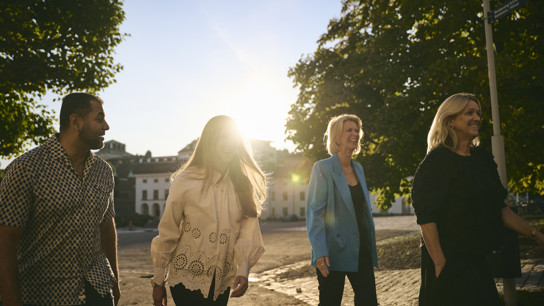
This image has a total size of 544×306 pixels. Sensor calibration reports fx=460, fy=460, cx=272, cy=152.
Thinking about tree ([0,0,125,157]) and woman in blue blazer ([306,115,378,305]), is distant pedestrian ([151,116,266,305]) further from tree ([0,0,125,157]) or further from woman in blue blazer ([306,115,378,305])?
tree ([0,0,125,157])

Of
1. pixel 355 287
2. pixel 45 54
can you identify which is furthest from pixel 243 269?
pixel 45 54

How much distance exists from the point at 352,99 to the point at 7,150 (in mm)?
14067

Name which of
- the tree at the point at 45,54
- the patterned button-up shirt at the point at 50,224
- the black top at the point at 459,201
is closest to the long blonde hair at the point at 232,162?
the patterned button-up shirt at the point at 50,224

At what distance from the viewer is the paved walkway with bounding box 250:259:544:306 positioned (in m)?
7.59

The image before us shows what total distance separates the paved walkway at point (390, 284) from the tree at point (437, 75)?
398cm

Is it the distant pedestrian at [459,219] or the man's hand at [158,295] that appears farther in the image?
the man's hand at [158,295]

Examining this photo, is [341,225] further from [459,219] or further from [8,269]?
[8,269]

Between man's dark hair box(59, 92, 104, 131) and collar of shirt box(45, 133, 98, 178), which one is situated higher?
man's dark hair box(59, 92, 104, 131)

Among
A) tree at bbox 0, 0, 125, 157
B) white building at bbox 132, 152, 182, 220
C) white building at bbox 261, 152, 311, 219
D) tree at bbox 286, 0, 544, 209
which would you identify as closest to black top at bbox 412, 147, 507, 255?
tree at bbox 286, 0, 544, 209

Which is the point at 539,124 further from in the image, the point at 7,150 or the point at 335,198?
the point at 7,150

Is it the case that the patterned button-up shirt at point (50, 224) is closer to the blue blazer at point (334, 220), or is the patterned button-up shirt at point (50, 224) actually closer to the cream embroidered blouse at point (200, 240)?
the cream embroidered blouse at point (200, 240)

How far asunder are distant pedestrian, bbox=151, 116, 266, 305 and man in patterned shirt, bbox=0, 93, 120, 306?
1.34 ft

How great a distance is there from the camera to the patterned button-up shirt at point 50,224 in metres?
2.48

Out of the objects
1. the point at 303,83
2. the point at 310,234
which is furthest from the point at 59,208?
the point at 303,83
